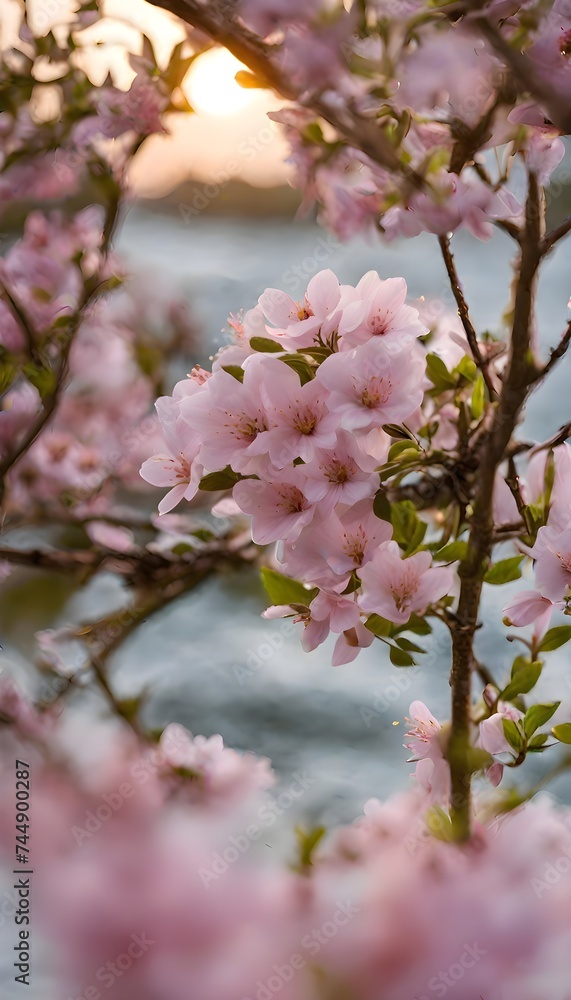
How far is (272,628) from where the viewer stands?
107 centimetres

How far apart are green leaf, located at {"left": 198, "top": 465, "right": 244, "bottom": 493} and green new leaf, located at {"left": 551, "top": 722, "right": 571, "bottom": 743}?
199 mm

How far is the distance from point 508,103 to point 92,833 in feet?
1.17

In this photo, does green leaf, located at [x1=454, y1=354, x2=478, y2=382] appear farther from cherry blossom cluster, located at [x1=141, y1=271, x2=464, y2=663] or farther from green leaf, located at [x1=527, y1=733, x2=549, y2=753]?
green leaf, located at [x1=527, y1=733, x2=549, y2=753]

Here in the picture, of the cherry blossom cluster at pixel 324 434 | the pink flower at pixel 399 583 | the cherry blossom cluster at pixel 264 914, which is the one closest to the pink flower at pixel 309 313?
the cherry blossom cluster at pixel 324 434

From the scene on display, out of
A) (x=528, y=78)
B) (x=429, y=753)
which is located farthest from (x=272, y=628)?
(x=528, y=78)

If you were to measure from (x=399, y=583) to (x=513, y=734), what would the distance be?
10 centimetres

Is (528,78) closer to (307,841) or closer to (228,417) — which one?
(228,417)

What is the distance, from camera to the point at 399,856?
1.06 feet

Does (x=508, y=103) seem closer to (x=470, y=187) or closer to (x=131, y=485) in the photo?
(x=470, y=187)

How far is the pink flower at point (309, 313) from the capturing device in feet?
1.32

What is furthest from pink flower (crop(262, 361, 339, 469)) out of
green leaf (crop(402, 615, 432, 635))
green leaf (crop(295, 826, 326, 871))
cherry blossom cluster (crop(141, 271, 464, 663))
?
green leaf (crop(295, 826, 326, 871))

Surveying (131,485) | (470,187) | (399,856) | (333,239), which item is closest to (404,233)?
(470,187)

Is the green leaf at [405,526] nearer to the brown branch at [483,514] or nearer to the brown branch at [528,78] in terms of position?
the brown branch at [483,514]

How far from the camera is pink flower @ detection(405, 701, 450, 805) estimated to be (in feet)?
1.57
